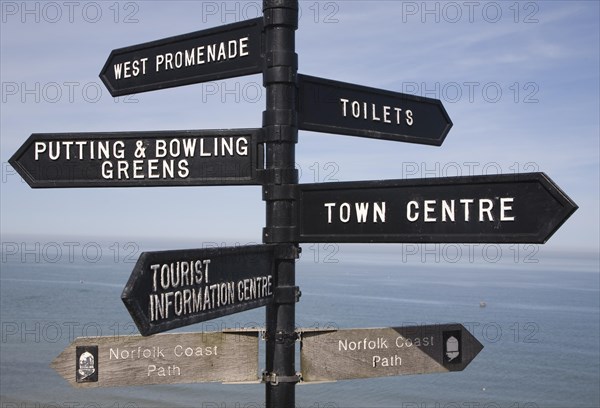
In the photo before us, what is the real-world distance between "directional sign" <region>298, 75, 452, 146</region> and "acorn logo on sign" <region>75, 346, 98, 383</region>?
A: 1.80 meters

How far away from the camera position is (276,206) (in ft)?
12.8

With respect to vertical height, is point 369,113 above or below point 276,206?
above

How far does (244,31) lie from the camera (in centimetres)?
425

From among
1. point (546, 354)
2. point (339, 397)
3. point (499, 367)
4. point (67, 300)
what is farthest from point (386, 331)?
point (67, 300)

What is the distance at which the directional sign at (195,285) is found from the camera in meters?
2.81

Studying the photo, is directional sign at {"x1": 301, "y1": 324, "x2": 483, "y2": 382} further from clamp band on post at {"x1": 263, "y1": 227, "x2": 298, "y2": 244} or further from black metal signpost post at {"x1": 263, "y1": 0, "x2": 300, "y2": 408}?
clamp band on post at {"x1": 263, "y1": 227, "x2": 298, "y2": 244}

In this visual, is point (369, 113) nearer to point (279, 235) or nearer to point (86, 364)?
point (279, 235)

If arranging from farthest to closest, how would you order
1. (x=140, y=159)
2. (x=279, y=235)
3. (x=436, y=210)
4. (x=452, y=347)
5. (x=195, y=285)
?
1. (x=452, y=347)
2. (x=140, y=159)
3. (x=279, y=235)
4. (x=436, y=210)
5. (x=195, y=285)

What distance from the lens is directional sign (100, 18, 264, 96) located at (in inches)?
166

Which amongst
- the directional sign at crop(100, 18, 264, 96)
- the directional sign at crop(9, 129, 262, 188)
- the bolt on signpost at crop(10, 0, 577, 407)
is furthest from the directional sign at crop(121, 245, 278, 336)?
the directional sign at crop(100, 18, 264, 96)

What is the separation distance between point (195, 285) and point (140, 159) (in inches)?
50.7

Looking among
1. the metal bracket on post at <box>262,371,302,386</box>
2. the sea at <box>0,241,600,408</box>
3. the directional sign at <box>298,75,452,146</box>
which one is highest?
the directional sign at <box>298,75,452,146</box>

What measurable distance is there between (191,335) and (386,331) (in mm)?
1225

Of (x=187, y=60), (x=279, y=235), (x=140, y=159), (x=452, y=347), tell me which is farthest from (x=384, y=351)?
(x=187, y=60)
